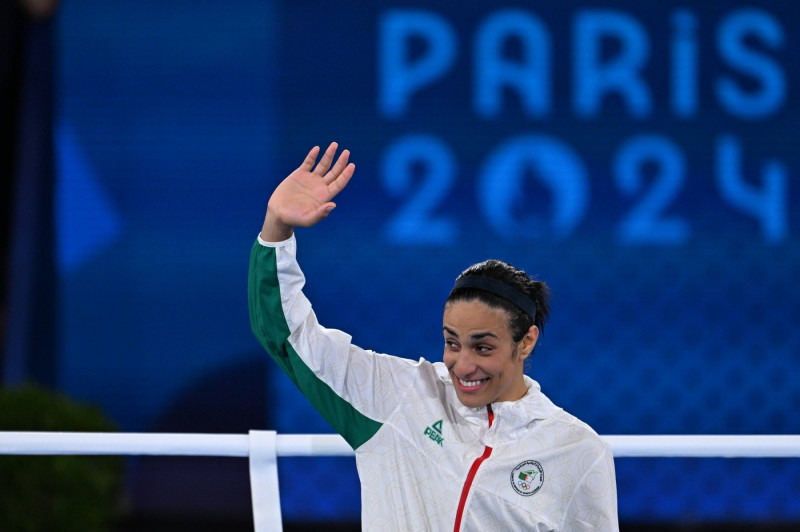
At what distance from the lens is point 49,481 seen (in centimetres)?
414

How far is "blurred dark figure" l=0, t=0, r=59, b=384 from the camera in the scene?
199 inches

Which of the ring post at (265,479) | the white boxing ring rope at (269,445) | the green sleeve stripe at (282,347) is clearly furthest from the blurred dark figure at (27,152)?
the green sleeve stripe at (282,347)

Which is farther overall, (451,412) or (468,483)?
(451,412)

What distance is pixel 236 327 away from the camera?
4969 millimetres

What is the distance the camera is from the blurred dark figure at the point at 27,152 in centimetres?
505

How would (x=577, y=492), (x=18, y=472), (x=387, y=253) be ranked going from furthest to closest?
(x=387, y=253) < (x=18, y=472) < (x=577, y=492)

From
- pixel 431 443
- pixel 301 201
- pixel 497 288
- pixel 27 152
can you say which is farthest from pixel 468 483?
pixel 27 152

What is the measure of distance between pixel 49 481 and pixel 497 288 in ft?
9.04

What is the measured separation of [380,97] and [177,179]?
1056mm

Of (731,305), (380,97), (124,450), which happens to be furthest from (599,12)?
(124,450)

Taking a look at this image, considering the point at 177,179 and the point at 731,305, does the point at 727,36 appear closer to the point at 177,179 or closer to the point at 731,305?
the point at 731,305

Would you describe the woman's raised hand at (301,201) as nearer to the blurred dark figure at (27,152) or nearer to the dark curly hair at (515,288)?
the dark curly hair at (515,288)

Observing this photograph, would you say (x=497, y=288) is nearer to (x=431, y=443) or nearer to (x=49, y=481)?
(x=431, y=443)

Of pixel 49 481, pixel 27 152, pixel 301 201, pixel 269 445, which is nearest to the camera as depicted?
pixel 301 201
